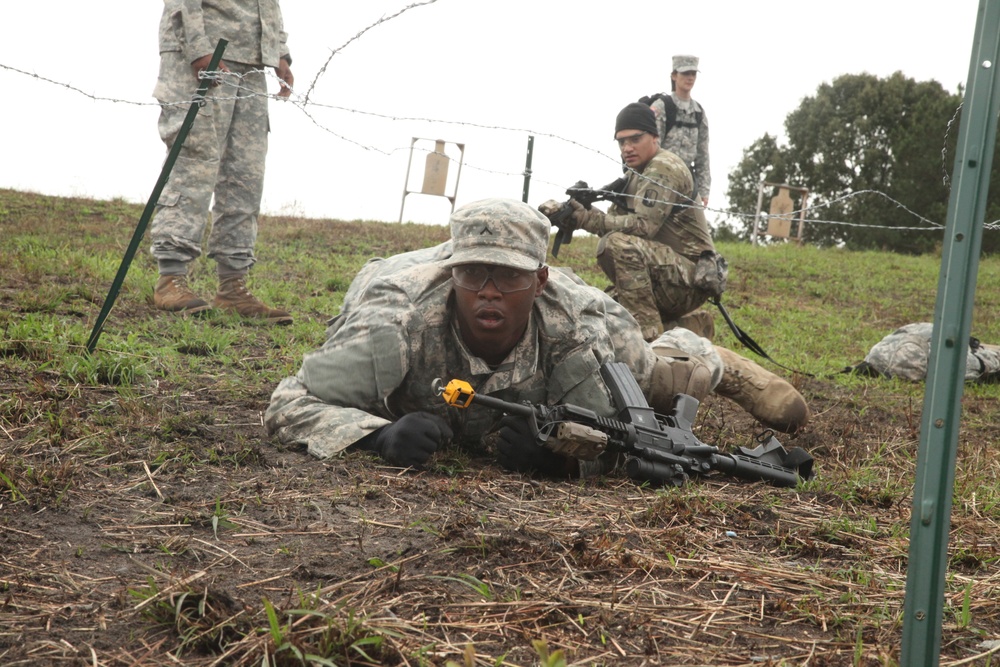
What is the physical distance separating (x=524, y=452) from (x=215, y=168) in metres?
3.21

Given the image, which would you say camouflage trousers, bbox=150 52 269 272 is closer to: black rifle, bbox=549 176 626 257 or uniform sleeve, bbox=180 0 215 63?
uniform sleeve, bbox=180 0 215 63

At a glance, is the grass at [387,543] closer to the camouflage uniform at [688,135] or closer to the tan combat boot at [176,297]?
the tan combat boot at [176,297]

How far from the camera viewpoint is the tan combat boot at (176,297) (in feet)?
19.9

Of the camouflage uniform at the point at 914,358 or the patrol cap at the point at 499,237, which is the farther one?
the camouflage uniform at the point at 914,358

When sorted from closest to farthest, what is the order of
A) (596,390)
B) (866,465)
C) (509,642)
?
(509,642)
(596,390)
(866,465)

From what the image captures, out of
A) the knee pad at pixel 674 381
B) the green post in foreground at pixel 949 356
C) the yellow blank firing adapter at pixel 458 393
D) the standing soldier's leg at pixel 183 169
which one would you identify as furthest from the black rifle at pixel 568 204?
the green post in foreground at pixel 949 356

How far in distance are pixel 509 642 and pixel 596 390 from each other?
6.33ft

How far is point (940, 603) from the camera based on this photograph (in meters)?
1.76

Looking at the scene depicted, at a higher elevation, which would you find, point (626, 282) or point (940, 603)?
point (626, 282)

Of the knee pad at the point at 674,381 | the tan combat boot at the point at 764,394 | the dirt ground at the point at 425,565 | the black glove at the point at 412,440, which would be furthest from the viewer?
the tan combat boot at the point at 764,394

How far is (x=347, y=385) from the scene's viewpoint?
12.5 ft

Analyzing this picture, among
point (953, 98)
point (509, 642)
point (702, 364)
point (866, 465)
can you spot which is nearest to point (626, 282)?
point (702, 364)

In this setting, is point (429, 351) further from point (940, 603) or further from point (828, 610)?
point (940, 603)

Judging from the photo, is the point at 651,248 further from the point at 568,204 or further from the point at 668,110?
the point at 668,110
